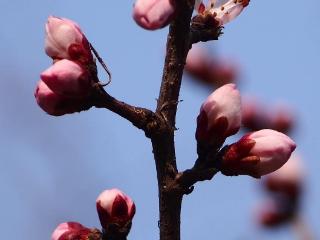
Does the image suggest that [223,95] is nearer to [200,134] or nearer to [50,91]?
[200,134]

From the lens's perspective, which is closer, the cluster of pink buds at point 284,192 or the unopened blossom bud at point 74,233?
the unopened blossom bud at point 74,233

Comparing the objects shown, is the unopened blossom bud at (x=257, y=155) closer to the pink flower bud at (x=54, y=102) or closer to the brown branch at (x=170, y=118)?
the brown branch at (x=170, y=118)

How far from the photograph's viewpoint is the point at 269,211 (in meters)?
3.29

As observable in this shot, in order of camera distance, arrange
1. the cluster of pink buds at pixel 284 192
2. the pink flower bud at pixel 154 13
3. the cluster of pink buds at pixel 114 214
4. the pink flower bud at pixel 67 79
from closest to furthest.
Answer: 1. the pink flower bud at pixel 154 13
2. the pink flower bud at pixel 67 79
3. the cluster of pink buds at pixel 114 214
4. the cluster of pink buds at pixel 284 192

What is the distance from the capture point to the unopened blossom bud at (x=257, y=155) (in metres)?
1.87

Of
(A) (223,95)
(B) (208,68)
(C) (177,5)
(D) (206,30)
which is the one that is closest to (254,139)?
(A) (223,95)

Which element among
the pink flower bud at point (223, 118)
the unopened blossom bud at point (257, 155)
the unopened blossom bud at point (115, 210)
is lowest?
the unopened blossom bud at point (115, 210)

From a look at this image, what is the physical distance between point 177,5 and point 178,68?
0.47 feet

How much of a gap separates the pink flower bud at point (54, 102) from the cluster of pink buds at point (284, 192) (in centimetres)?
150

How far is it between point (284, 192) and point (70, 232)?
147 centimetres

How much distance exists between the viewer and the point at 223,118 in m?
1.88

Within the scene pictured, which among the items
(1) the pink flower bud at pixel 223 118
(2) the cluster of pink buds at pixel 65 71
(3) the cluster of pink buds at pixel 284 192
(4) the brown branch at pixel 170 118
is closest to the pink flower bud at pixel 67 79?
(2) the cluster of pink buds at pixel 65 71

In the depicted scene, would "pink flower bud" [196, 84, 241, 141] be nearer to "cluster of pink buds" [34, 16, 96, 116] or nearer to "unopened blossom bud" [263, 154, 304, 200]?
"cluster of pink buds" [34, 16, 96, 116]

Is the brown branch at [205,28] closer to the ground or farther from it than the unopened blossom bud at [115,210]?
farther from it
